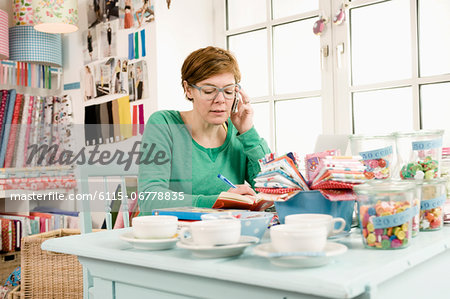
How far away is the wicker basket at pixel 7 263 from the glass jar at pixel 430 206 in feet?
8.71

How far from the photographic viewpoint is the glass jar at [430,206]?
0.95 m

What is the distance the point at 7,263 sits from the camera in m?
2.87

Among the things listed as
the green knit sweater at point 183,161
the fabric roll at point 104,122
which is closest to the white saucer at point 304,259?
the green knit sweater at point 183,161

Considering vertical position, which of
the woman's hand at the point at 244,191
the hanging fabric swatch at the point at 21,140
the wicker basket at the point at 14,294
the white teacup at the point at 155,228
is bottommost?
the wicker basket at the point at 14,294

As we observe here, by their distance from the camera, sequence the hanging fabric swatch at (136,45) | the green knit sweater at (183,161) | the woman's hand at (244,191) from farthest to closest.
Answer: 1. the hanging fabric swatch at (136,45)
2. the green knit sweater at (183,161)
3. the woman's hand at (244,191)

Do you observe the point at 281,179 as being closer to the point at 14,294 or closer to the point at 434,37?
the point at 434,37

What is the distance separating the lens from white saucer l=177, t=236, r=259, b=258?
718 mm

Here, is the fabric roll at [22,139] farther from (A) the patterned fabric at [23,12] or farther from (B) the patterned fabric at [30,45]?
(A) the patterned fabric at [23,12]

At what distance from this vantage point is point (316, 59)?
2.76 metres

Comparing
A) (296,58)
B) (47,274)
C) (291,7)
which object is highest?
(291,7)

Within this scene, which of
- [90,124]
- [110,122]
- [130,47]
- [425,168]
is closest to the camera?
[425,168]

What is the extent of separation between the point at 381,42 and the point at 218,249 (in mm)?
2142

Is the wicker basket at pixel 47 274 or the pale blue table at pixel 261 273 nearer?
the pale blue table at pixel 261 273

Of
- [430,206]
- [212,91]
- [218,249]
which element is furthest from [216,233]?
[212,91]
